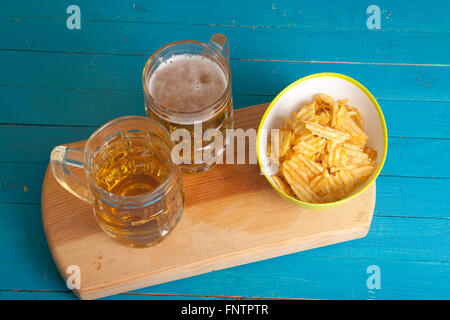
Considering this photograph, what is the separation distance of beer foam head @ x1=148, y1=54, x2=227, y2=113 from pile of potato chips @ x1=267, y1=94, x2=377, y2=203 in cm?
17

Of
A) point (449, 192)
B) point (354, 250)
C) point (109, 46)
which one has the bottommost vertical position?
point (354, 250)

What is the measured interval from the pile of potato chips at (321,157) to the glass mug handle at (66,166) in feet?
1.17

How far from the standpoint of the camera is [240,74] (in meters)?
1.26

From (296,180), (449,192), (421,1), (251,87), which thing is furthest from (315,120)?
(421,1)

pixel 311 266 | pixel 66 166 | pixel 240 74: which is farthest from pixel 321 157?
pixel 66 166

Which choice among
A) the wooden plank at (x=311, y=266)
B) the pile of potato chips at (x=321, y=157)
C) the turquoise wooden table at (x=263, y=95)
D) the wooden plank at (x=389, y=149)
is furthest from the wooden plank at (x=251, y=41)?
the wooden plank at (x=311, y=266)

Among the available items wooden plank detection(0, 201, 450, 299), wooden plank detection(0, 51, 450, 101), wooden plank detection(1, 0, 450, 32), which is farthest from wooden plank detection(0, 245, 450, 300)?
wooden plank detection(1, 0, 450, 32)

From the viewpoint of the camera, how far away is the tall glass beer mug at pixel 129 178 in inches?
34.1

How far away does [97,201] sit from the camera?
893 millimetres

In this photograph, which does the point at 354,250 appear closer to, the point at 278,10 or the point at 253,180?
the point at 253,180

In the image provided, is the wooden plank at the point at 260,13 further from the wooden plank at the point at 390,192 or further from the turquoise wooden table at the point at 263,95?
the wooden plank at the point at 390,192

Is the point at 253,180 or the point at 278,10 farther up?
the point at 278,10

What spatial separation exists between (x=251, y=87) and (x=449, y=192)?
51 centimetres

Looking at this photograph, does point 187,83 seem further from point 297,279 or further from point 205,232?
point 297,279
